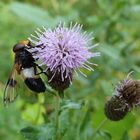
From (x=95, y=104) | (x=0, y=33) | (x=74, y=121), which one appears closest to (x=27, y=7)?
(x=0, y=33)

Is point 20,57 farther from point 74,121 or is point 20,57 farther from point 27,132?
point 74,121

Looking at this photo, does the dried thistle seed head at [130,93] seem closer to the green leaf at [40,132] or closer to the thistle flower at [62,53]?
the thistle flower at [62,53]

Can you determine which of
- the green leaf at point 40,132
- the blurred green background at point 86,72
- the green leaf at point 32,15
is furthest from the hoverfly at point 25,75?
the green leaf at point 32,15

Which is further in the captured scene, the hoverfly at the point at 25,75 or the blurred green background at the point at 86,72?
Answer: the blurred green background at the point at 86,72

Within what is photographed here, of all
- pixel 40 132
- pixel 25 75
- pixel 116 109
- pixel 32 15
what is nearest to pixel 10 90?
pixel 25 75

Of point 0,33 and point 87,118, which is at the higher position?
point 0,33

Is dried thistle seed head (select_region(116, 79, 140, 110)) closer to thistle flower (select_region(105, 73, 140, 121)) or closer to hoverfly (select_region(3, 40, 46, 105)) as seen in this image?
thistle flower (select_region(105, 73, 140, 121))
